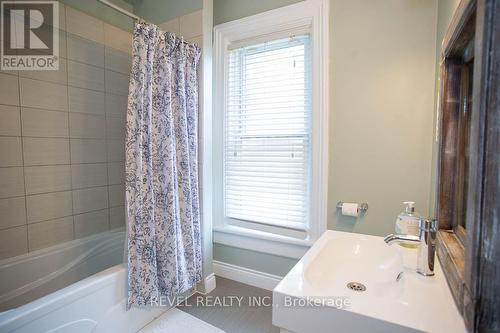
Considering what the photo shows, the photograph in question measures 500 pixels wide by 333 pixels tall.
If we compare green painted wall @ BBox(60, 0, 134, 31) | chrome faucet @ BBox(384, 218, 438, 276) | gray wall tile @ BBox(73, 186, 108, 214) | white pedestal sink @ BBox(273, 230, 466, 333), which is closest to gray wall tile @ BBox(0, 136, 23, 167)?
gray wall tile @ BBox(73, 186, 108, 214)

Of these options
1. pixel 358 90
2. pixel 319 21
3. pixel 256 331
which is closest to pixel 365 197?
pixel 358 90

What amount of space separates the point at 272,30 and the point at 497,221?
6.04 ft

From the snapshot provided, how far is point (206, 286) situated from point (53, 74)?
206cm

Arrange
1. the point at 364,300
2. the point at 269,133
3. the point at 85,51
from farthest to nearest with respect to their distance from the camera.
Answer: the point at 85,51
the point at 269,133
the point at 364,300

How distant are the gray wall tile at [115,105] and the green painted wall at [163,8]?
785 millimetres

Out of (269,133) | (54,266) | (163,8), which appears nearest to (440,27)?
(269,133)

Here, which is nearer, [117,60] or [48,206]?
[48,206]

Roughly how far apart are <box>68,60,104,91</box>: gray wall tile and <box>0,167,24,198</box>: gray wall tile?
786mm

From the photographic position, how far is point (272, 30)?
6.20 feet

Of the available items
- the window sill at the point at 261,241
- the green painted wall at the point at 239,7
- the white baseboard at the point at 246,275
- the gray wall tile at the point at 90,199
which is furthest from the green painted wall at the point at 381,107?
the gray wall tile at the point at 90,199

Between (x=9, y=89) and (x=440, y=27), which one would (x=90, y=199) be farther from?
(x=440, y=27)

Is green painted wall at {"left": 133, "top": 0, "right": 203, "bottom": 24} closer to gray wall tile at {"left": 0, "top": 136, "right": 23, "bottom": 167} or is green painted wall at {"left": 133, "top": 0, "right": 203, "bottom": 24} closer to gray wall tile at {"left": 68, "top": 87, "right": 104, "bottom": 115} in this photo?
gray wall tile at {"left": 68, "top": 87, "right": 104, "bottom": 115}

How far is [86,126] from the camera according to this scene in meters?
2.12

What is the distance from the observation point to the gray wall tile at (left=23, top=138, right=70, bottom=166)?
5.86 feet
